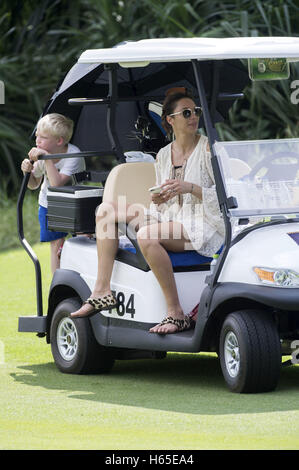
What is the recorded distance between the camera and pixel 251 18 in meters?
15.9

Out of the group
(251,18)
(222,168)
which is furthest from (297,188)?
(251,18)

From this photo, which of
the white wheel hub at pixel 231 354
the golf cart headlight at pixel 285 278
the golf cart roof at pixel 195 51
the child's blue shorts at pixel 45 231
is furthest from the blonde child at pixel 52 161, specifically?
the golf cart headlight at pixel 285 278

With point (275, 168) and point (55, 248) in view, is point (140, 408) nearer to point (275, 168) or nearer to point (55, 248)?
point (275, 168)

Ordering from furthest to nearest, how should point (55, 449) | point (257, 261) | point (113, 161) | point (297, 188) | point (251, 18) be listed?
1. point (113, 161)
2. point (251, 18)
3. point (297, 188)
4. point (257, 261)
5. point (55, 449)

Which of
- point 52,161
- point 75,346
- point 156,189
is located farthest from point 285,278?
point 52,161

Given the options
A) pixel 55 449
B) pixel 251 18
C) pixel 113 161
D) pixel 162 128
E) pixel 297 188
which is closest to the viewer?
Result: pixel 55 449

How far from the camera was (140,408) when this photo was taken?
5.97 m

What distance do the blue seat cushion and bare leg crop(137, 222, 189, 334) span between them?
0.04 metres

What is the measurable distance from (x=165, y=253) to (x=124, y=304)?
0.49m

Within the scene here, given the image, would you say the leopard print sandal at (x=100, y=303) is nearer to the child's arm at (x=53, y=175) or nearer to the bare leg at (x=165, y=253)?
the bare leg at (x=165, y=253)

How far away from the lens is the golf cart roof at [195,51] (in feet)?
20.4

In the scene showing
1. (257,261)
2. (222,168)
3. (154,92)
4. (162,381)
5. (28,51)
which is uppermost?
(28,51)

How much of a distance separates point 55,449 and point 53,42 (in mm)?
14319

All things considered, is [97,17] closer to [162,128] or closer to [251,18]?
[251,18]
